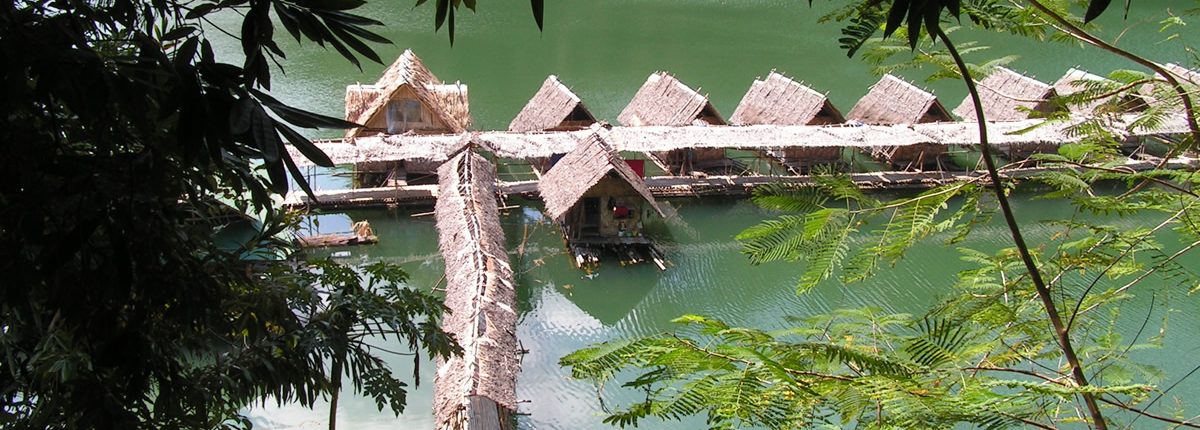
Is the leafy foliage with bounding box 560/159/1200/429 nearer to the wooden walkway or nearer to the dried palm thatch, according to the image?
the wooden walkway

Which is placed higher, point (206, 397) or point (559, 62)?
point (559, 62)

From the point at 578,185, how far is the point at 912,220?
20.3 ft

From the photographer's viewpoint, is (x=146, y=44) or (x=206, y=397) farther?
(x=206, y=397)

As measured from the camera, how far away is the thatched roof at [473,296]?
515 centimetres

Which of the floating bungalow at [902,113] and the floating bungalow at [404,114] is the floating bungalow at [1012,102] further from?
the floating bungalow at [404,114]

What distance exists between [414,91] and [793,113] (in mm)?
3864

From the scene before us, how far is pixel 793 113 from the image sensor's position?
10055 mm

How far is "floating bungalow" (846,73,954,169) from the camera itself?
1009 centimetres

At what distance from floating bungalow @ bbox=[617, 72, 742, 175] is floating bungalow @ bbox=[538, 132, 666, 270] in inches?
62.5

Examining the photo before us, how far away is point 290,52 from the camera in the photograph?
12.5m

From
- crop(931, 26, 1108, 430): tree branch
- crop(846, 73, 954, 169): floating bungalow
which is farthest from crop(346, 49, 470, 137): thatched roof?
crop(931, 26, 1108, 430): tree branch

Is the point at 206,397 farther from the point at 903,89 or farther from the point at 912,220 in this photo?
the point at 903,89

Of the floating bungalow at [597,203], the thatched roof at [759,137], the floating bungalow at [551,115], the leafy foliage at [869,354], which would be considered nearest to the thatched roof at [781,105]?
the thatched roof at [759,137]

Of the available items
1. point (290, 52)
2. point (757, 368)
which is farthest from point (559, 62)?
point (757, 368)
